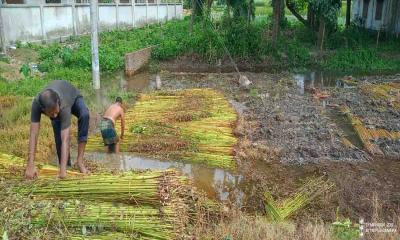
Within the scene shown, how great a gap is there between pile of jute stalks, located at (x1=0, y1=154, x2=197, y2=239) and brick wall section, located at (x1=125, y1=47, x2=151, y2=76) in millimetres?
10280

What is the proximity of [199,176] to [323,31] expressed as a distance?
526 inches

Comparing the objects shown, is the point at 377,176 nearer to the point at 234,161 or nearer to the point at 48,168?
the point at 234,161

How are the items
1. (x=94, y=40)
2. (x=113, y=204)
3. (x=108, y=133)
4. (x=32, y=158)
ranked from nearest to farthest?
1. (x=113, y=204)
2. (x=32, y=158)
3. (x=108, y=133)
4. (x=94, y=40)

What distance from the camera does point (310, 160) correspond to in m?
6.67

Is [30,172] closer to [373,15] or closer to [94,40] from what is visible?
[94,40]

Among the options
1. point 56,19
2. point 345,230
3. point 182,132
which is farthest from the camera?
point 56,19

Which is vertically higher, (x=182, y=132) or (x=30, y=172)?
(x=30, y=172)

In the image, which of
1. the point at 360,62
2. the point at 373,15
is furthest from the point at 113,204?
the point at 373,15

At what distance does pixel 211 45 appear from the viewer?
16.6 metres

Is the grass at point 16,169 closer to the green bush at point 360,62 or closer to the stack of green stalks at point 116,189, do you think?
the stack of green stalks at point 116,189

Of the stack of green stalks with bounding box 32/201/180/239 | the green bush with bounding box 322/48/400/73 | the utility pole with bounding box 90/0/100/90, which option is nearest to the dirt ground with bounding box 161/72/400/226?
the stack of green stalks with bounding box 32/201/180/239

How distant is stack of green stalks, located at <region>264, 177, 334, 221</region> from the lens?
192 inches

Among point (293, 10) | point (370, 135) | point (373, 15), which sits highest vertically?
point (293, 10)

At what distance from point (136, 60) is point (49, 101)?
37.1ft
